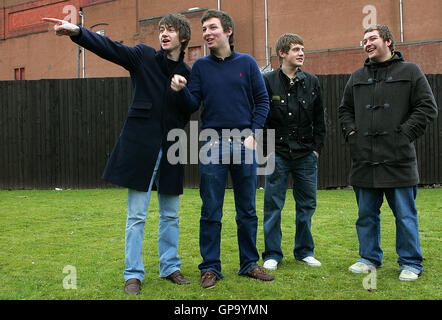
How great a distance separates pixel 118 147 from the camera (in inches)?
120

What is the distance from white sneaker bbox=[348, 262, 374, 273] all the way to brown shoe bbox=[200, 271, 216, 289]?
1.15 meters

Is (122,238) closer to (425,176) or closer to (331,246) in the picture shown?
(331,246)

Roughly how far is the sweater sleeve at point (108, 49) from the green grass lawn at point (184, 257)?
1.63 m

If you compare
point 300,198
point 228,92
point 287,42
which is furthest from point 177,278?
point 287,42

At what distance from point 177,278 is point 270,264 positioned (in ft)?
2.70

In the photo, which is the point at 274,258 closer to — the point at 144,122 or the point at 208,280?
the point at 208,280

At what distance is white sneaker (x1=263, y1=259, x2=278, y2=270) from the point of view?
3.44m

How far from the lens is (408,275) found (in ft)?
10.2

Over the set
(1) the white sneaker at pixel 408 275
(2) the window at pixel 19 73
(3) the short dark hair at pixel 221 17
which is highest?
(2) the window at pixel 19 73

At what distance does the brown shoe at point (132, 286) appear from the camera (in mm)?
2832

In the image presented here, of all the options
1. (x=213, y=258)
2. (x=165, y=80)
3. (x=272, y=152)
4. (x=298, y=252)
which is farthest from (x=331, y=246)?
(x=165, y=80)

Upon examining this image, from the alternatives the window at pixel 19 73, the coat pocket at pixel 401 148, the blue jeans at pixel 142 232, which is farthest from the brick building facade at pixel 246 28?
the blue jeans at pixel 142 232

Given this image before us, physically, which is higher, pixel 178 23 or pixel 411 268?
pixel 178 23

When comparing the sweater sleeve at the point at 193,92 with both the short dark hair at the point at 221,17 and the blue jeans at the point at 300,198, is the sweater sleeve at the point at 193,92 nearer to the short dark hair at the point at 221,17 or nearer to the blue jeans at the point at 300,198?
the short dark hair at the point at 221,17
